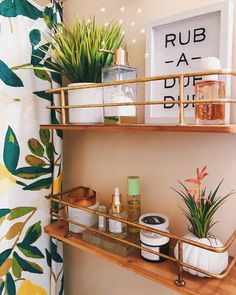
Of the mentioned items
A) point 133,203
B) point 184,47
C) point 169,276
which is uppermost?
point 184,47

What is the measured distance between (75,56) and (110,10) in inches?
8.4

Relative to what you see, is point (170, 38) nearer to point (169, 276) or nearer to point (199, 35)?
point (199, 35)

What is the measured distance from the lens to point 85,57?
0.69m

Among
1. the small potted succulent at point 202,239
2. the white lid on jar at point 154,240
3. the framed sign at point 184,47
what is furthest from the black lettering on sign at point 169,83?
the white lid on jar at point 154,240

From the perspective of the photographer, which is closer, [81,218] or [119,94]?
[119,94]

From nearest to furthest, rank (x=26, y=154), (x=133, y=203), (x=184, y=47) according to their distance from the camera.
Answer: (x=184, y=47) < (x=133, y=203) < (x=26, y=154)

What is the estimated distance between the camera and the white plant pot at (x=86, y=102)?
675 mm

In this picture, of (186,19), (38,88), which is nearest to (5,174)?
(38,88)

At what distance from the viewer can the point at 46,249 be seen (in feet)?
2.95

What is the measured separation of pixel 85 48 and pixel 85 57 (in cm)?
2

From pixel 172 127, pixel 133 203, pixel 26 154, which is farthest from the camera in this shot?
pixel 26 154

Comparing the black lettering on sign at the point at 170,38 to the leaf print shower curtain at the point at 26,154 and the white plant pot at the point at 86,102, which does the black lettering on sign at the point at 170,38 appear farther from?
the leaf print shower curtain at the point at 26,154

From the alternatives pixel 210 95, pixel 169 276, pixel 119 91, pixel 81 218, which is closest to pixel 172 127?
pixel 210 95

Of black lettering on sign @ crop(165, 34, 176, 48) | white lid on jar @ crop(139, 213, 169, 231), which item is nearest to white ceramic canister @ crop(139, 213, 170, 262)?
white lid on jar @ crop(139, 213, 169, 231)
